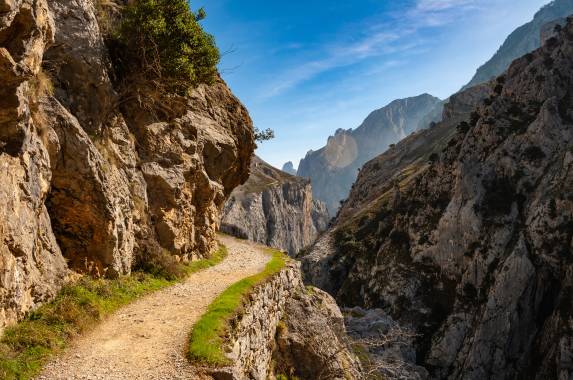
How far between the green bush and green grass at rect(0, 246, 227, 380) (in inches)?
552

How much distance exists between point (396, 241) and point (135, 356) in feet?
243

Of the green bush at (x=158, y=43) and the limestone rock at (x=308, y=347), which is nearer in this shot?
the limestone rock at (x=308, y=347)

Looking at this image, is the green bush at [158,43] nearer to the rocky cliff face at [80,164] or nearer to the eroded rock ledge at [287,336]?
the rocky cliff face at [80,164]

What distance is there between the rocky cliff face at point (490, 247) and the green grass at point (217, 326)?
45.8m

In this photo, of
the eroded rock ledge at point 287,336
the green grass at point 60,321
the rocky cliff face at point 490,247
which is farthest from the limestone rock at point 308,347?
the rocky cliff face at point 490,247

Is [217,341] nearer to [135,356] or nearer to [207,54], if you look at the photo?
[135,356]

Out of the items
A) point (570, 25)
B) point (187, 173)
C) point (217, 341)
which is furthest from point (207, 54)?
point (570, 25)

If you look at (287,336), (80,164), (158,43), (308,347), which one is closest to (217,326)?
(80,164)

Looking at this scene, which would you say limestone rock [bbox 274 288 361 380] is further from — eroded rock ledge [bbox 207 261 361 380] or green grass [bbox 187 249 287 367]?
green grass [bbox 187 249 287 367]

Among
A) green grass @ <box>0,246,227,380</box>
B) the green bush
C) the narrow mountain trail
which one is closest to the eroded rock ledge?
the narrow mountain trail

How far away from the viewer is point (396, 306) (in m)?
69.4

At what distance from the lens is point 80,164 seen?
1891 centimetres

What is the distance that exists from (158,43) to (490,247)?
6105cm

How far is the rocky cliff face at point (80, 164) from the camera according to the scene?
14008 millimetres
